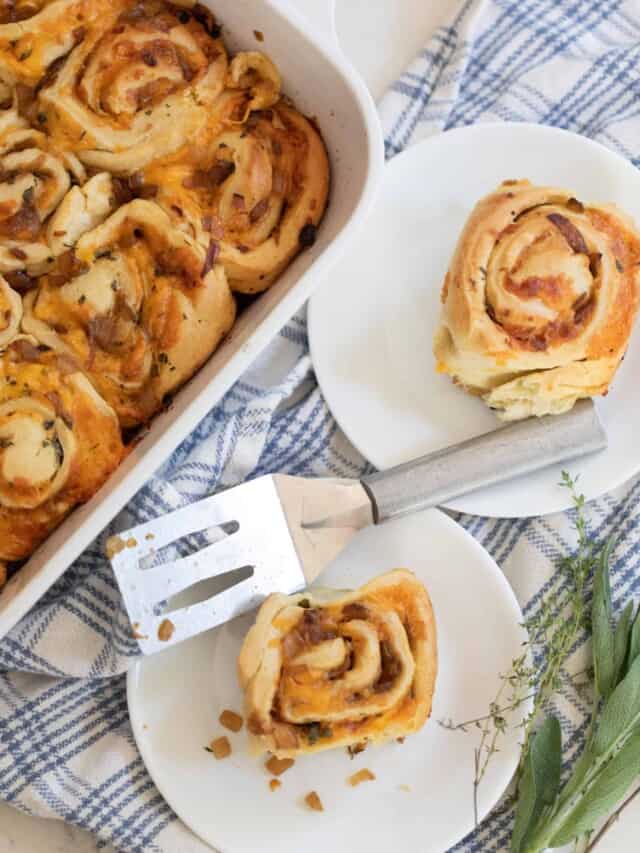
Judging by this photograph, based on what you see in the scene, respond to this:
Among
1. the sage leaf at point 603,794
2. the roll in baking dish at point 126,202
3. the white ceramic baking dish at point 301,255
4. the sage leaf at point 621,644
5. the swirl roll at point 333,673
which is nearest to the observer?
the white ceramic baking dish at point 301,255

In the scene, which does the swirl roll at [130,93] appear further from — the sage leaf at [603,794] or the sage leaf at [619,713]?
the sage leaf at [603,794]

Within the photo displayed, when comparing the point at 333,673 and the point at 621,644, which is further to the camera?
the point at 621,644

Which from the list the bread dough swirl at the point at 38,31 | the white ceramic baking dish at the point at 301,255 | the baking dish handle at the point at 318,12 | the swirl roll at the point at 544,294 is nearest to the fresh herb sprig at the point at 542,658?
the swirl roll at the point at 544,294

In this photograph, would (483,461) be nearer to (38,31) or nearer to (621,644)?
(621,644)

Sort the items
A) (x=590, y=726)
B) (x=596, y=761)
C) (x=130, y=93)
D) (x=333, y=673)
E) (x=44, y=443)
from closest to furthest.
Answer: (x=44, y=443), (x=130, y=93), (x=333, y=673), (x=596, y=761), (x=590, y=726)

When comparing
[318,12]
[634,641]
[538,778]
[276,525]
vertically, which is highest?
[318,12]

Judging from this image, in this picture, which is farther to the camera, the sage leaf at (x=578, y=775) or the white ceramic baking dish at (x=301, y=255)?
the sage leaf at (x=578, y=775)

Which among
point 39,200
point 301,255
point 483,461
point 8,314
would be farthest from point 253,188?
point 483,461
